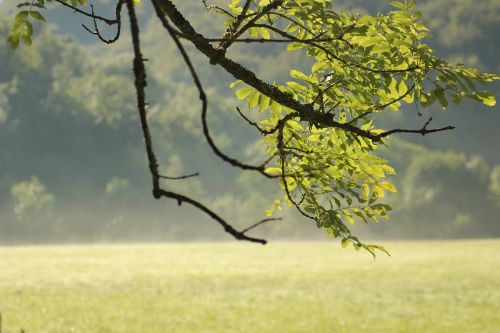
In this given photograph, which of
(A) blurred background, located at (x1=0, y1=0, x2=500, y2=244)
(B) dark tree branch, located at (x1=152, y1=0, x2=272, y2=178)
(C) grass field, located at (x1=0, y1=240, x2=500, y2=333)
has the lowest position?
(C) grass field, located at (x1=0, y1=240, x2=500, y2=333)

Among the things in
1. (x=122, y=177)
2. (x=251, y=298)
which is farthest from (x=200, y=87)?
(x=122, y=177)

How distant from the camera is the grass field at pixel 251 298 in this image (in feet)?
65.2

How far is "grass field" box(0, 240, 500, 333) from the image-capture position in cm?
1986

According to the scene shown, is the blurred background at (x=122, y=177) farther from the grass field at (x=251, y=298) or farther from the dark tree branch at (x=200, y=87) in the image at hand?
the dark tree branch at (x=200, y=87)

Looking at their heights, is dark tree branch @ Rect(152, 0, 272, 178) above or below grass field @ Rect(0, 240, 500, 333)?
above

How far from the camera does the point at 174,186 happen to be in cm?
12488

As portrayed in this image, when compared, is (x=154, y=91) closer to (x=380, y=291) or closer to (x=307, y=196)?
(x=380, y=291)

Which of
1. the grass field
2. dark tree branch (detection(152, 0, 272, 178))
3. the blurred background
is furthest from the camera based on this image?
the blurred background

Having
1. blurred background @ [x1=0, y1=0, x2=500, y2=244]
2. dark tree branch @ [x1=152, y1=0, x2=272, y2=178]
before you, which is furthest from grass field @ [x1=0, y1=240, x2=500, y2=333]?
blurred background @ [x1=0, y1=0, x2=500, y2=244]

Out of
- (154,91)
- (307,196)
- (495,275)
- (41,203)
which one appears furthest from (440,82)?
(154,91)

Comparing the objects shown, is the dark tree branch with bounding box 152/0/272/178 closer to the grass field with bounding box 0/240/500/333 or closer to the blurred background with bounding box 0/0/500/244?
the grass field with bounding box 0/240/500/333

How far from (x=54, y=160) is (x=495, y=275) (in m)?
107

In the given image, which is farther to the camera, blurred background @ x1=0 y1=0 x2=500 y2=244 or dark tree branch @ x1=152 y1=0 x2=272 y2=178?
blurred background @ x1=0 y1=0 x2=500 y2=244

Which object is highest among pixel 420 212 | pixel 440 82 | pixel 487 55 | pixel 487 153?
pixel 487 55
